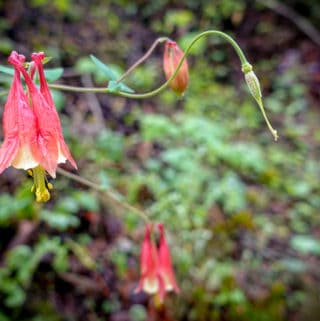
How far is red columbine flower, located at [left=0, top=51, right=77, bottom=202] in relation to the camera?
2.36ft

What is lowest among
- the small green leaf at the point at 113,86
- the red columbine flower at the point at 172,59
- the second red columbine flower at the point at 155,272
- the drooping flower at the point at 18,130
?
the second red columbine flower at the point at 155,272

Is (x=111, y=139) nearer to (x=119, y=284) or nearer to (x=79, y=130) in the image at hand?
(x=79, y=130)

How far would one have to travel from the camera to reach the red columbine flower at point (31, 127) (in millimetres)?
719

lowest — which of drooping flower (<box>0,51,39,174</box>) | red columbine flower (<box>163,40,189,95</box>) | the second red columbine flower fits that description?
the second red columbine flower

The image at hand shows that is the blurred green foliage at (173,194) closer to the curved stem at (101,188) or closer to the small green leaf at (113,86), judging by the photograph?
the curved stem at (101,188)

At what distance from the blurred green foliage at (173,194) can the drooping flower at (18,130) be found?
1.74 ft

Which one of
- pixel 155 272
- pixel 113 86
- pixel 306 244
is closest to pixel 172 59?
pixel 113 86

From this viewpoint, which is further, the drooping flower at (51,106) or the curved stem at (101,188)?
the curved stem at (101,188)

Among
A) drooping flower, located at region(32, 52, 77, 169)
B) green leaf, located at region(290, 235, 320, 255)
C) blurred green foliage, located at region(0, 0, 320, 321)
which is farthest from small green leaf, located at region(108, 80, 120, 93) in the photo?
green leaf, located at region(290, 235, 320, 255)

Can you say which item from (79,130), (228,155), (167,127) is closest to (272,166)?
(228,155)

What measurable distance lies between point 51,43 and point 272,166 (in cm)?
151

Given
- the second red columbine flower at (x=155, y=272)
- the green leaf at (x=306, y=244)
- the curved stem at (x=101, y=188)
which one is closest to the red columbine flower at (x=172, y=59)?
the curved stem at (x=101, y=188)

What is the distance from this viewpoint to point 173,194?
Result: 5.60 ft

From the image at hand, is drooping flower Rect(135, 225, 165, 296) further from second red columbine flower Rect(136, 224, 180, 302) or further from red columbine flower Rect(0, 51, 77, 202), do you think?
red columbine flower Rect(0, 51, 77, 202)
